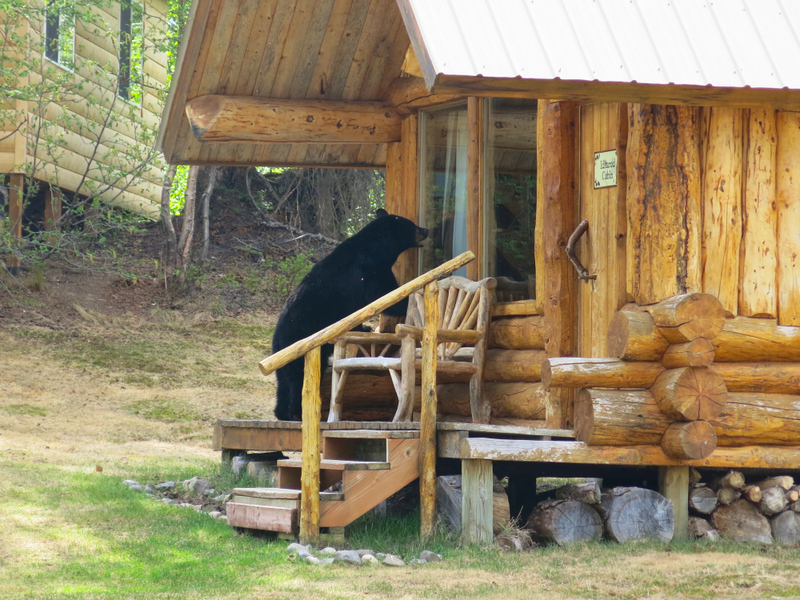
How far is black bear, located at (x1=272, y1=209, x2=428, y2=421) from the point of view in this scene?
7.82 m

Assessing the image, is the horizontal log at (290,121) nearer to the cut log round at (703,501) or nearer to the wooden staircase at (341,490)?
the wooden staircase at (341,490)

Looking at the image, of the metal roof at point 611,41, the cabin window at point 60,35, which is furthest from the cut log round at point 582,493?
the cabin window at point 60,35

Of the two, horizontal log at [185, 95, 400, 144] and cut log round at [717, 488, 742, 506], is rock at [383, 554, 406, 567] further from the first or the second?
horizontal log at [185, 95, 400, 144]

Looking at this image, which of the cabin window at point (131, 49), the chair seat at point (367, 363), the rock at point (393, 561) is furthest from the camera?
the cabin window at point (131, 49)

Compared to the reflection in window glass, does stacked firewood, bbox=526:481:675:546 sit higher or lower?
lower

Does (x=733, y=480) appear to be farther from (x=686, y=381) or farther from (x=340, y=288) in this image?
(x=340, y=288)

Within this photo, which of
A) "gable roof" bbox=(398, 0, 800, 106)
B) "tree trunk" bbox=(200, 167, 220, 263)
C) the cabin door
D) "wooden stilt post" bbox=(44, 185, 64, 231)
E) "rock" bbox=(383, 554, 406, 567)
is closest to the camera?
"gable roof" bbox=(398, 0, 800, 106)

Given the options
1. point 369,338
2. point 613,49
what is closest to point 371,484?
point 369,338

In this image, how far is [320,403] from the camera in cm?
589

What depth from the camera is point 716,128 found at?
229 inches

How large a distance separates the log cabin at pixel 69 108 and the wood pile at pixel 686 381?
335 inches

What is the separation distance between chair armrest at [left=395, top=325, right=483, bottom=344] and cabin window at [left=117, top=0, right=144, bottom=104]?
8.55 metres

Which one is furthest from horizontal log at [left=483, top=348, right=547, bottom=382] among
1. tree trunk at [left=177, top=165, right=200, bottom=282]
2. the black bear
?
tree trunk at [left=177, top=165, right=200, bottom=282]

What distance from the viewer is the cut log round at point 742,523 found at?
5777 mm
